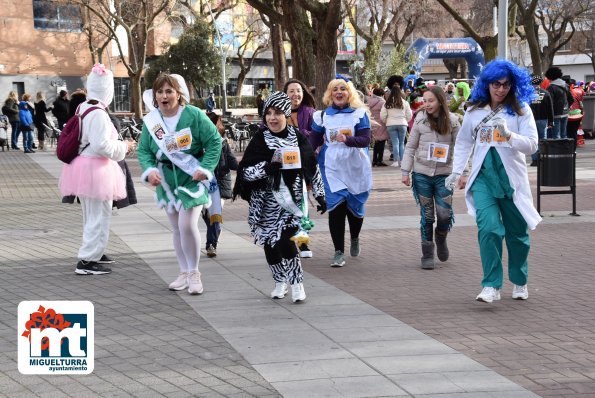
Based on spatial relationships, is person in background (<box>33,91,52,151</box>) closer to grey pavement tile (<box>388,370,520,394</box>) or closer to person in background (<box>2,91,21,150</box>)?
person in background (<box>2,91,21,150</box>)

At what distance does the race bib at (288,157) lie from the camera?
713 cm

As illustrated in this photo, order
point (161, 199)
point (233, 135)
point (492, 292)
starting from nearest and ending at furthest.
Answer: point (492, 292)
point (161, 199)
point (233, 135)

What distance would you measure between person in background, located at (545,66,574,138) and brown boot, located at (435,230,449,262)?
11.4 m

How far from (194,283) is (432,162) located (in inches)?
104

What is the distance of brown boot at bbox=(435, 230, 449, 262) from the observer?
349 inches

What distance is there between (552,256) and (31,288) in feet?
16.8

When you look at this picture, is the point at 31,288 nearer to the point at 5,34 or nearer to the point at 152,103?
the point at 152,103

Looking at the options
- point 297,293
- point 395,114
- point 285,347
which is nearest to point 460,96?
point 395,114

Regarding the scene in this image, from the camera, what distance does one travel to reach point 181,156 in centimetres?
742

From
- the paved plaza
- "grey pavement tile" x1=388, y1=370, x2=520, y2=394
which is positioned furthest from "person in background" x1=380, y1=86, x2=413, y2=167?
"grey pavement tile" x1=388, y1=370, x2=520, y2=394

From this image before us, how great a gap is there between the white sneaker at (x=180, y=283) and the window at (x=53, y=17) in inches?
1841

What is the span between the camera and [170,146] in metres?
7.39

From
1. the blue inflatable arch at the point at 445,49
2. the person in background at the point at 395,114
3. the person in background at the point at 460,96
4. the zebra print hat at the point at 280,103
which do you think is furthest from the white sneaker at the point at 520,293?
the blue inflatable arch at the point at 445,49

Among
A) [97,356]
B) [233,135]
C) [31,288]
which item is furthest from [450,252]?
[233,135]
